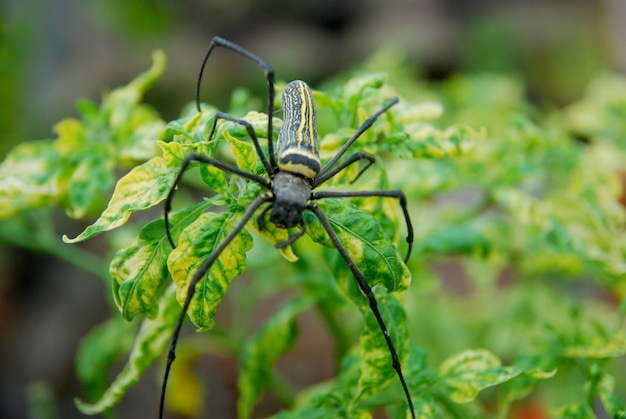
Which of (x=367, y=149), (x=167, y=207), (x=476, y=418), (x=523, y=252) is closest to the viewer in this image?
(x=167, y=207)

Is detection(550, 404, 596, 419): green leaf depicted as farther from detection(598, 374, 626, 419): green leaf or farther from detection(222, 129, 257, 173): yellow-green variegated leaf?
detection(222, 129, 257, 173): yellow-green variegated leaf

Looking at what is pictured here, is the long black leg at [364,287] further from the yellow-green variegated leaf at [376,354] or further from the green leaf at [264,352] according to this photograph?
the green leaf at [264,352]

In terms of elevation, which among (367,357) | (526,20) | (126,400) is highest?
(526,20)

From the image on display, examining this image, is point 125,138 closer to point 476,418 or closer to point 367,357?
point 367,357

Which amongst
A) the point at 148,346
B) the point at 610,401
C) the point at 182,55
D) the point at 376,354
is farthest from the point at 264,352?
the point at 182,55

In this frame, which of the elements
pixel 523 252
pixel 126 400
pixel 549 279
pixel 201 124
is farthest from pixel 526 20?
pixel 201 124

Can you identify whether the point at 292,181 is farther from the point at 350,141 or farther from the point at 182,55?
the point at 182,55

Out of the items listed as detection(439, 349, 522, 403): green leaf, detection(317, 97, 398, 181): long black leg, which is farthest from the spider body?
detection(439, 349, 522, 403): green leaf

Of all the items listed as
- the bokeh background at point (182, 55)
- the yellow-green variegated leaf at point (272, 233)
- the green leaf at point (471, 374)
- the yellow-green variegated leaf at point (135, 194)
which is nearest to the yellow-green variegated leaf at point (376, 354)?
the green leaf at point (471, 374)
